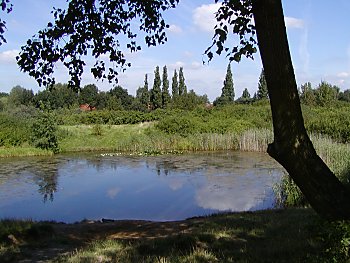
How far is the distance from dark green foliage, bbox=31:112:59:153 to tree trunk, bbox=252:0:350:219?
23893mm

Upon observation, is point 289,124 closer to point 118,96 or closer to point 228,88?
point 228,88

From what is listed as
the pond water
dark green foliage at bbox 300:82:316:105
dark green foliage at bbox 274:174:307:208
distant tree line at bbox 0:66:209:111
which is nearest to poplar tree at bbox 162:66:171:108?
distant tree line at bbox 0:66:209:111

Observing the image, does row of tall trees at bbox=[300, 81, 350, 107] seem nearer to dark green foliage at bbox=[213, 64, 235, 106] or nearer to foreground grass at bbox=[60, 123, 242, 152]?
dark green foliage at bbox=[213, 64, 235, 106]

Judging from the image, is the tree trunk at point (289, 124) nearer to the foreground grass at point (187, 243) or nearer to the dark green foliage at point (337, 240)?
the dark green foliage at point (337, 240)

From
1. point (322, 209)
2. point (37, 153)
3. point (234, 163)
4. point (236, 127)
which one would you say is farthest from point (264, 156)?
point (322, 209)

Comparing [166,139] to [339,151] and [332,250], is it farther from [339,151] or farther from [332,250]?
[332,250]

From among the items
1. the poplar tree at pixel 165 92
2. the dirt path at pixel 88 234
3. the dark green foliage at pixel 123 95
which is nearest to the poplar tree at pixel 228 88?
the poplar tree at pixel 165 92

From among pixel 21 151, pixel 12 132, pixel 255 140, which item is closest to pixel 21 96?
pixel 12 132

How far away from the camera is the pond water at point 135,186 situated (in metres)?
11.5

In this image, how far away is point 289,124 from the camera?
10.1ft

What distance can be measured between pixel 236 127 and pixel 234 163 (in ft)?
33.1

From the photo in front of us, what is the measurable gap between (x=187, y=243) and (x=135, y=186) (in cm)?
1013

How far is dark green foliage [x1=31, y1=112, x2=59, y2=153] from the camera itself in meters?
25.5

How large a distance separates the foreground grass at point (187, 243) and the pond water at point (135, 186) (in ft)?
11.9
